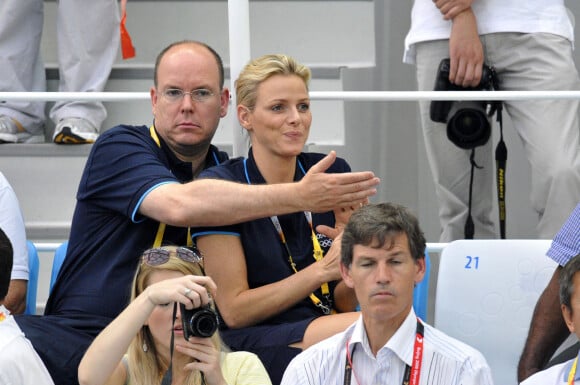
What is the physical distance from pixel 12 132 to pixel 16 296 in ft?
3.82

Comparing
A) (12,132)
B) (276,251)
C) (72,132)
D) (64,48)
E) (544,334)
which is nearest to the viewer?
(544,334)

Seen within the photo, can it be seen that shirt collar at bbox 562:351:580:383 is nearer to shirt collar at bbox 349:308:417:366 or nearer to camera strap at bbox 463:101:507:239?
shirt collar at bbox 349:308:417:366

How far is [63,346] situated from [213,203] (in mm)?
498

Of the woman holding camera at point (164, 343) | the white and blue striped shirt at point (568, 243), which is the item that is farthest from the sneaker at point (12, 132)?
the white and blue striped shirt at point (568, 243)

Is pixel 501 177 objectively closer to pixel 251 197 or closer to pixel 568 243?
pixel 568 243

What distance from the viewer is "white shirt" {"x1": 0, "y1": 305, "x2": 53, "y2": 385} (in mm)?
2270

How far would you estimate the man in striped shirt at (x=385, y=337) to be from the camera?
250cm

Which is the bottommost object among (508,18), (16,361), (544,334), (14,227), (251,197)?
(544,334)

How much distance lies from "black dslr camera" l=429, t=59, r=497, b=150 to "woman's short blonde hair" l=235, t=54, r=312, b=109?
0.59 metres

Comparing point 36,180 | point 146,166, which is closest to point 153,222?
point 146,166

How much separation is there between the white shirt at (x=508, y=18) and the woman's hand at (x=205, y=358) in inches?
60.7

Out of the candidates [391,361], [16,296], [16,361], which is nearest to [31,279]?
[16,296]

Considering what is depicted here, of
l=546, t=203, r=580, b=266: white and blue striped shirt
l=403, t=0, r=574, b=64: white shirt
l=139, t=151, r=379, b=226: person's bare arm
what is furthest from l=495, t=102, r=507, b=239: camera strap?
l=139, t=151, r=379, b=226: person's bare arm

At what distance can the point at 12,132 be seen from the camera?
13.6 ft
